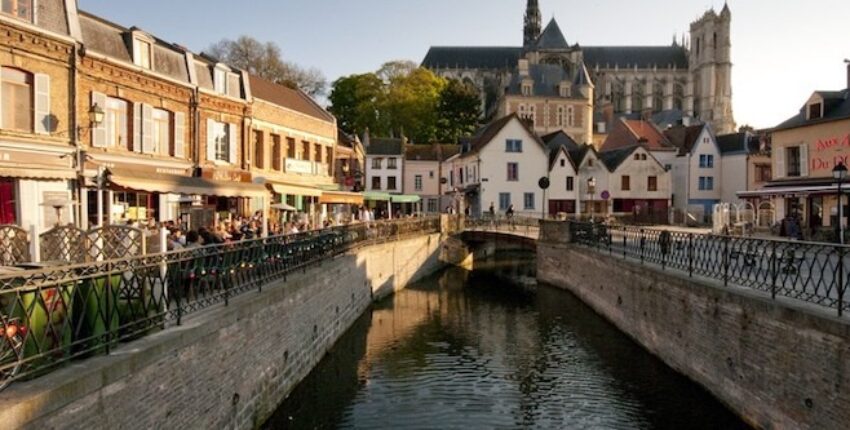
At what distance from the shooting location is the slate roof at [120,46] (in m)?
18.9

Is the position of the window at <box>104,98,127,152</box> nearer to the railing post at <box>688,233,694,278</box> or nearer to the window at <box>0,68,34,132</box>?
the window at <box>0,68,34,132</box>

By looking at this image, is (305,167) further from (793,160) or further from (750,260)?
(793,160)

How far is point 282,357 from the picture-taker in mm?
13203

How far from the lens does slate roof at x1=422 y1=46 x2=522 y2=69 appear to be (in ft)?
378

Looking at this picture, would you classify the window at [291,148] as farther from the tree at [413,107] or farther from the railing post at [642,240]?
the tree at [413,107]

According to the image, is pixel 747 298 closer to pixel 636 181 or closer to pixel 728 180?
pixel 636 181

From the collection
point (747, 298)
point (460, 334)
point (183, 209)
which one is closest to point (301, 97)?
point (183, 209)

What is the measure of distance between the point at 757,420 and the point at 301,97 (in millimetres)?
31923

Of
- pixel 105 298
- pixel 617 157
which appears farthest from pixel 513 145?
pixel 105 298

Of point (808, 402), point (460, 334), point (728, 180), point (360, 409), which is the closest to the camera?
point (808, 402)

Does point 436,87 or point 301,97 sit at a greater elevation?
point 436,87

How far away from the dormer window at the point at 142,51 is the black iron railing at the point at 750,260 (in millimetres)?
16665

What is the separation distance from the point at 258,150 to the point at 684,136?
141 ft

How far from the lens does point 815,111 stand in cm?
2984
